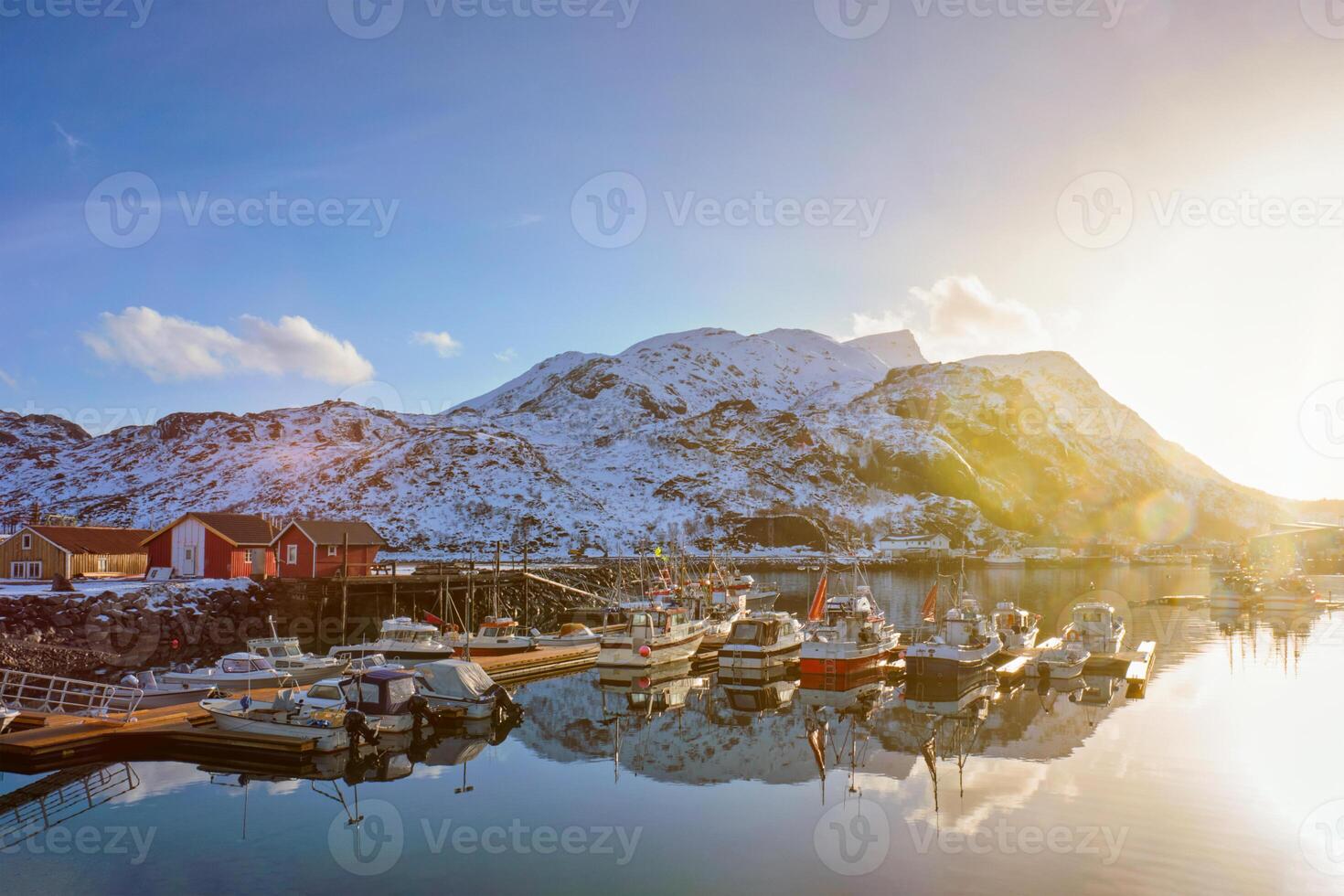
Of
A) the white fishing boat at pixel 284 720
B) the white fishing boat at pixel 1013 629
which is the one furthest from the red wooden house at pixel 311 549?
the white fishing boat at pixel 1013 629

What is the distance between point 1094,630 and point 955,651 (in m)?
11.9

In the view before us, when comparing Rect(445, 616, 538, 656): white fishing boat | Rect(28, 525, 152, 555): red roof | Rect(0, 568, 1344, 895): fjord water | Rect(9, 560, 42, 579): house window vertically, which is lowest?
Rect(0, 568, 1344, 895): fjord water

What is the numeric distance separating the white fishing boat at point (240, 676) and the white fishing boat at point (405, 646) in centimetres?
687

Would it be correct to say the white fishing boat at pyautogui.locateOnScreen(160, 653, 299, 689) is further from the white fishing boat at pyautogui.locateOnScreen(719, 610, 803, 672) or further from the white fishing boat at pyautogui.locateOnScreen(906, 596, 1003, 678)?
the white fishing boat at pyautogui.locateOnScreen(906, 596, 1003, 678)

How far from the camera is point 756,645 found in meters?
52.4

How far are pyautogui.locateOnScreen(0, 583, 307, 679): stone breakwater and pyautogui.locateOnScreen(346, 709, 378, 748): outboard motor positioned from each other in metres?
24.5

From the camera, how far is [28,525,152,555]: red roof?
71.2m

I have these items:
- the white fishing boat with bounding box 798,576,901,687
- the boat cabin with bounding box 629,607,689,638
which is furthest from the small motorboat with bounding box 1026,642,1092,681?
the boat cabin with bounding box 629,607,689,638

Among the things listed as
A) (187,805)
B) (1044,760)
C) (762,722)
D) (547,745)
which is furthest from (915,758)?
(187,805)

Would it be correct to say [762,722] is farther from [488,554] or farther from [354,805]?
[488,554]

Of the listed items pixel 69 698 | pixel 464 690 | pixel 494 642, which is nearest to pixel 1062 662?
pixel 464 690

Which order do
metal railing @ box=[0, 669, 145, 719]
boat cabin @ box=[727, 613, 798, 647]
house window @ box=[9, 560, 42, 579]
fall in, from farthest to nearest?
house window @ box=[9, 560, 42, 579], boat cabin @ box=[727, 613, 798, 647], metal railing @ box=[0, 669, 145, 719]

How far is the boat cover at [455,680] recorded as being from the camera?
3694 centimetres

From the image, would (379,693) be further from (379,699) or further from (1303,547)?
(1303,547)
